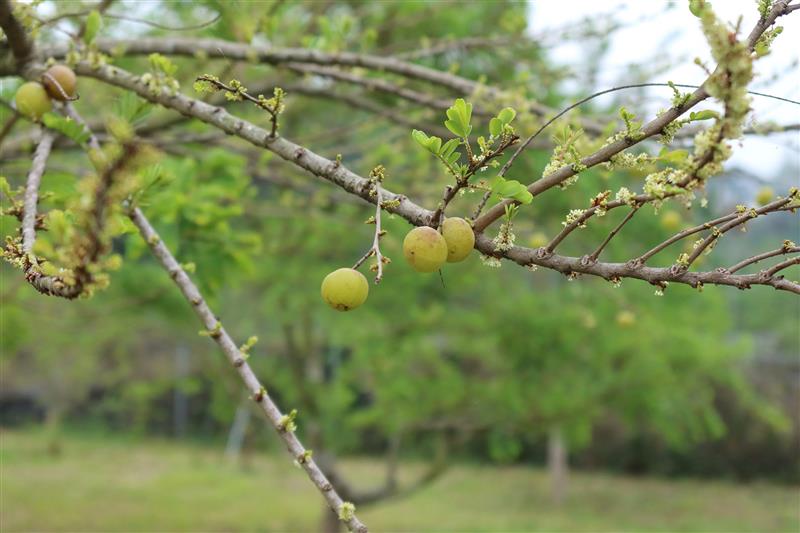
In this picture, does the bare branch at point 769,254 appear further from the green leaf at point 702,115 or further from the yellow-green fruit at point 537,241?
the yellow-green fruit at point 537,241

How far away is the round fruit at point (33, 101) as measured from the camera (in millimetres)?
1721

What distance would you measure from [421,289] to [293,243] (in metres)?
1.27

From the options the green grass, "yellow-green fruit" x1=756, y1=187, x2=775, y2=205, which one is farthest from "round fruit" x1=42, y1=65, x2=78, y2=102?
the green grass

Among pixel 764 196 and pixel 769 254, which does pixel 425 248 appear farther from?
pixel 764 196

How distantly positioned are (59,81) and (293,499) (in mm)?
11222

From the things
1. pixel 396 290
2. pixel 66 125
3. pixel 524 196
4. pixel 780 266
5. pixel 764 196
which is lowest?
pixel 780 266

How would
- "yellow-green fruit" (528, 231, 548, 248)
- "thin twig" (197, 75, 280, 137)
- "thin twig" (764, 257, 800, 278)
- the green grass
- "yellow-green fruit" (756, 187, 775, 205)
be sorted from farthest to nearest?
1. the green grass
2. "yellow-green fruit" (528, 231, 548, 248)
3. "yellow-green fruit" (756, 187, 775, 205)
4. "thin twig" (197, 75, 280, 137)
5. "thin twig" (764, 257, 800, 278)

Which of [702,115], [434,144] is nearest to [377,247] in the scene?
[434,144]

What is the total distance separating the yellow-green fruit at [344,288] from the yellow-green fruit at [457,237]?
142mm

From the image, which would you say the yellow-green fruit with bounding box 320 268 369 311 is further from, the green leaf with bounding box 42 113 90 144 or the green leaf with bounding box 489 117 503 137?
the green leaf with bounding box 42 113 90 144

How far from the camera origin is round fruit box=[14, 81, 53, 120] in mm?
1721

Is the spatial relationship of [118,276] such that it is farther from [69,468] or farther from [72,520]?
[69,468]

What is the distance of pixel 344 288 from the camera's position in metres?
1.12

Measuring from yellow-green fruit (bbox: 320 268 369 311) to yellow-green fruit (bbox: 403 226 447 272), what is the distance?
93 millimetres
